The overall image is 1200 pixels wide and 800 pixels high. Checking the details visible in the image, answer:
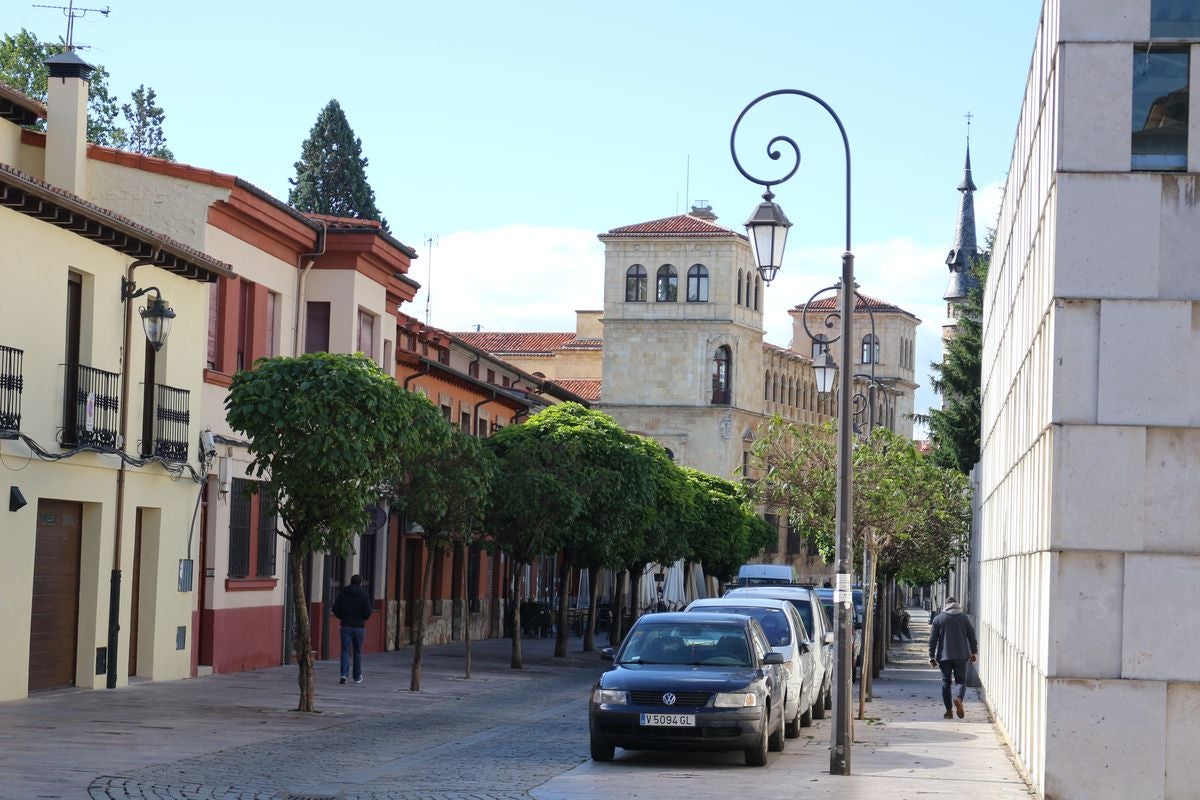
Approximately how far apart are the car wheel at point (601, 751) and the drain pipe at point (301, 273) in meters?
16.7

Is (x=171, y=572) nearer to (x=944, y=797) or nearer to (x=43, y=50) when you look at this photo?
(x=944, y=797)

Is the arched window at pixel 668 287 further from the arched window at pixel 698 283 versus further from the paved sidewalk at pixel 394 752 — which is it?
the paved sidewalk at pixel 394 752

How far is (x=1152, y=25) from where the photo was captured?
14.5 metres

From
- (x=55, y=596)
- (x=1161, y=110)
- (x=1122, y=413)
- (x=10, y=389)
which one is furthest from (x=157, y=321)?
(x=1161, y=110)

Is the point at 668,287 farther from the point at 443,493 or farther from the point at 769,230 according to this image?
the point at 769,230

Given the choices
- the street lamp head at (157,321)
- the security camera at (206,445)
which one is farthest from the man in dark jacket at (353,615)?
the street lamp head at (157,321)

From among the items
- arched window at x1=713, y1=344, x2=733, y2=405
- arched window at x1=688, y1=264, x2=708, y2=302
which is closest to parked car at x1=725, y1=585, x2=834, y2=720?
arched window at x1=688, y1=264, x2=708, y2=302

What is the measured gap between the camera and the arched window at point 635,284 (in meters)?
101

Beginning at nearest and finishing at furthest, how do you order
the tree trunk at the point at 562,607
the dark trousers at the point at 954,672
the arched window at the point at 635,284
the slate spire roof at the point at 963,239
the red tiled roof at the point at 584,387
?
the dark trousers at the point at 954,672 < the tree trunk at the point at 562,607 < the arched window at the point at 635,284 < the red tiled roof at the point at 584,387 < the slate spire roof at the point at 963,239

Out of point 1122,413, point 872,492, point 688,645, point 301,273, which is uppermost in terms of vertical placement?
point 301,273

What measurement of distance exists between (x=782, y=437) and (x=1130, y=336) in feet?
68.9

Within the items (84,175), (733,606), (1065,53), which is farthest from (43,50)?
(1065,53)

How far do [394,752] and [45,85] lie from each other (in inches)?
1606

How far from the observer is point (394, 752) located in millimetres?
18906
